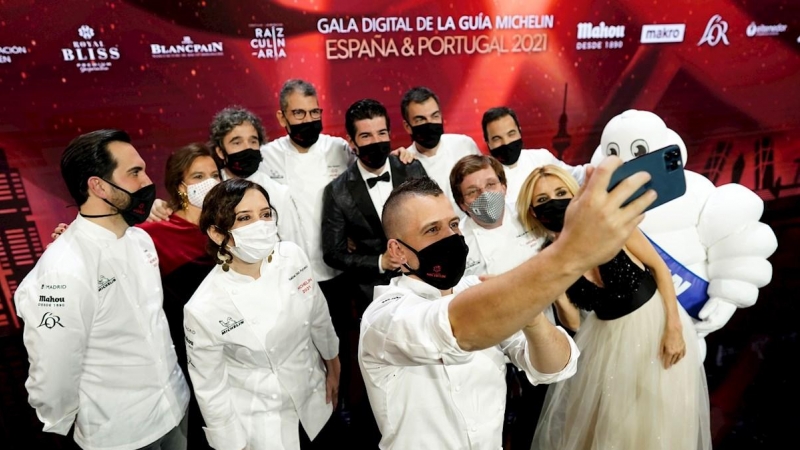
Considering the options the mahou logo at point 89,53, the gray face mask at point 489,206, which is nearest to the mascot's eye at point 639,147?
the gray face mask at point 489,206

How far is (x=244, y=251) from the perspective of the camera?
74.6 inches

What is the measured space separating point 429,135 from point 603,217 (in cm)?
254

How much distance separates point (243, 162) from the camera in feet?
9.42

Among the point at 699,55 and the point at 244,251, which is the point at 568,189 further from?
the point at 699,55

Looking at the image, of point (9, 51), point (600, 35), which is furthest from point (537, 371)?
point (600, 35)

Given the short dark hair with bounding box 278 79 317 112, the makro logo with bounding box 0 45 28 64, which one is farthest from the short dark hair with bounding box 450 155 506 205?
the makro logo with bounding box 0 45 28 64

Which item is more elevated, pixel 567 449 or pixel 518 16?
pixel 518 16

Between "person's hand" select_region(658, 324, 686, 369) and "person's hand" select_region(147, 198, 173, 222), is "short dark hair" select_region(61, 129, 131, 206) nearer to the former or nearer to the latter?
"person's hand" select_region(147, 198, 173, 222)

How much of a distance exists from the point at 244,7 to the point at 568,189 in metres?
3.14

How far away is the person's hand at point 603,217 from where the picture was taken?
75 centimetres

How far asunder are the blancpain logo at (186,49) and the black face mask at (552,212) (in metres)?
3.09

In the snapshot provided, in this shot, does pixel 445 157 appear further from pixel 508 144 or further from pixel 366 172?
pixel 366 172

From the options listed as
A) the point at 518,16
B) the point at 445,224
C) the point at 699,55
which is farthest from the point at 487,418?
the point at 699,55

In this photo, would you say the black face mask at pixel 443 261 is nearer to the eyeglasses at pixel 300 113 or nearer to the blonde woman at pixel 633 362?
the blonde woman at pixel 633 362
